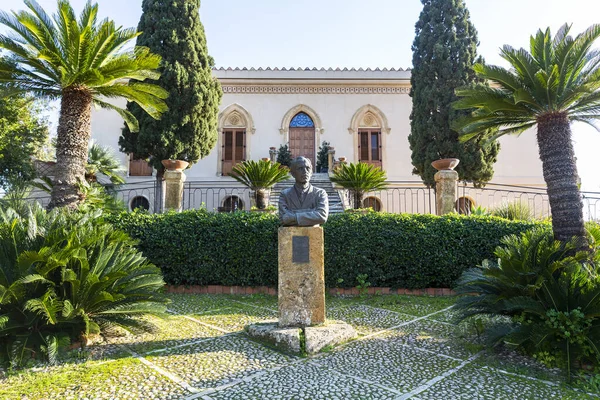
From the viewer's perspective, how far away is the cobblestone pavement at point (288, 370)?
3.09 m

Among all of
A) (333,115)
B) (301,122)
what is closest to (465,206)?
(333,115)

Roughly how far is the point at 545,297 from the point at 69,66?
8.32m

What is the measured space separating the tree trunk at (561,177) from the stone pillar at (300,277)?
331 cm

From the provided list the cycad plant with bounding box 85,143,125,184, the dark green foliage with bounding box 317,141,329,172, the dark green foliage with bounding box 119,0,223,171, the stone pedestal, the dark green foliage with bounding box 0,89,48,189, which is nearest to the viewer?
the stone pedestal

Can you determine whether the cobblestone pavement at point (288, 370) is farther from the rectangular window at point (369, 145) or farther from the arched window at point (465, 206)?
the rectangular window at point (369, 145)

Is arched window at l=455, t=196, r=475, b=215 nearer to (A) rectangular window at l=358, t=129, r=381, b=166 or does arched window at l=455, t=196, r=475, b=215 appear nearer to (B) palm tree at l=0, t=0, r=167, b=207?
(A) rectangular window at l=358, t=129, r=381, b=166

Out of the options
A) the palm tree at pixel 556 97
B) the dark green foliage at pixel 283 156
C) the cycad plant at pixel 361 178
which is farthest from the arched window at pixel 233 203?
the palm tree at pixel 556 97

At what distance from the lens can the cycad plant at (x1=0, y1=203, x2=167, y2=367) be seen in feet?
12.2

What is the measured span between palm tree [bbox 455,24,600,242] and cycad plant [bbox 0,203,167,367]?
5518 mm

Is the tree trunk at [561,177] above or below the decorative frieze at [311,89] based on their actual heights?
below

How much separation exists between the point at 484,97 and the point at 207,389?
5527 mm

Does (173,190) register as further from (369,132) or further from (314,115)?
(369,132)

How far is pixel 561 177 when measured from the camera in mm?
4867

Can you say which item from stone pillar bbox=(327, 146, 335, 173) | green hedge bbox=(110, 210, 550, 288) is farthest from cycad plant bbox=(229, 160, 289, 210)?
stone pillar bbox=(327, 146, 335, 173)
